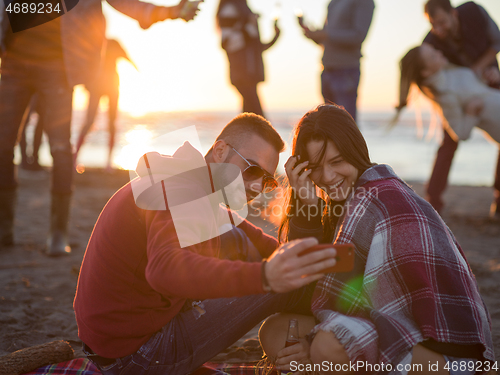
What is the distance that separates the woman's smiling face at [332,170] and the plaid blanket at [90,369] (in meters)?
1.02

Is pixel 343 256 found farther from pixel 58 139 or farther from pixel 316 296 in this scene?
pixel 58 139

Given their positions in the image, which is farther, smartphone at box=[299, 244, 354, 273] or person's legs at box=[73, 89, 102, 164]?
person's legs at box=[73, 89, 102, 164]

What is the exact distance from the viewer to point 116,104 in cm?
712

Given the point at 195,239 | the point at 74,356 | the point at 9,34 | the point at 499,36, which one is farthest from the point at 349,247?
the point at 499,36

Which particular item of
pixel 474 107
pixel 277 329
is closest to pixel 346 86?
pixel 474 107

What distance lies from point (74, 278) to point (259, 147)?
2.14 metres

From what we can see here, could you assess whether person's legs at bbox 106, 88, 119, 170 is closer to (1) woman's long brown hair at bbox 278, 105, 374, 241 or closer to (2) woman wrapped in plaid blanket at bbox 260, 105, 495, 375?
(1) woman's long brown hair at bbox 278, 105, 374, 241

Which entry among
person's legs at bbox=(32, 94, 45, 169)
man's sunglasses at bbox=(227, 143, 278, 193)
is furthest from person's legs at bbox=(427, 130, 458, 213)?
person's legs at bbox=(32, 94, 45, 169)

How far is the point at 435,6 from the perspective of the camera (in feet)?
13.8

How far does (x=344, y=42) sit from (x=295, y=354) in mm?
3291

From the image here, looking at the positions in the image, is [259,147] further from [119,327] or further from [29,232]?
[29,232]

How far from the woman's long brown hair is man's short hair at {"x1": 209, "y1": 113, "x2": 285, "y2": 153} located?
21 cm

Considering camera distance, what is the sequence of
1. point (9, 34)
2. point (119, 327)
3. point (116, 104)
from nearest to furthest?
point (119, 327) → point (9, 34) → point (116, 104)

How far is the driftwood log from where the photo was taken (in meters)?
1.93
